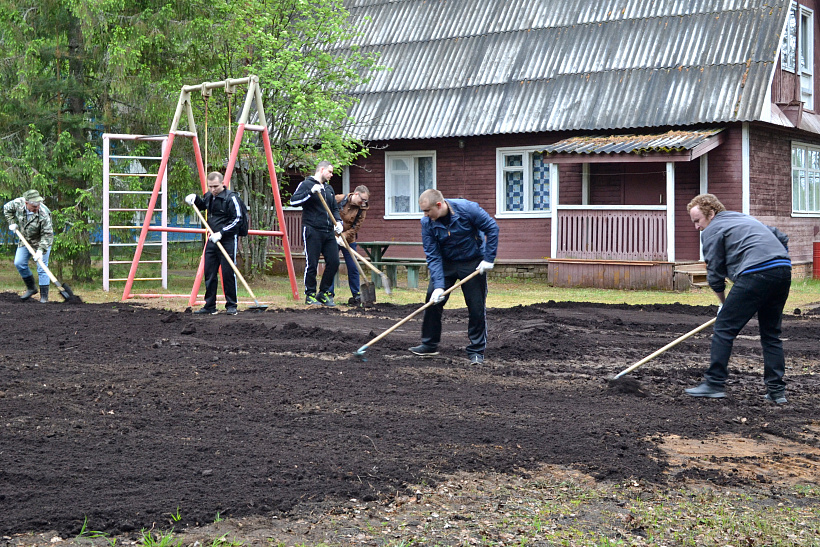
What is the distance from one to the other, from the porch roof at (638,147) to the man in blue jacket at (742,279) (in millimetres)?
10388

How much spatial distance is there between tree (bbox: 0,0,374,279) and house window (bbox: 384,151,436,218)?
4.49 m

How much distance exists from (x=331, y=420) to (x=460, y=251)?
2.99 metres

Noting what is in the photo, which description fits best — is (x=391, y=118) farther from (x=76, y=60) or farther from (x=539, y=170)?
(x=76, y=60)

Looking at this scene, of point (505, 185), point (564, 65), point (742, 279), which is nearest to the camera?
point (742, 279)

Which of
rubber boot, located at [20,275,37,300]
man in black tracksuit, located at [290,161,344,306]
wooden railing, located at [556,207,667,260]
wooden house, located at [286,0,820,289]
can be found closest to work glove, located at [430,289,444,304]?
man in black tracksuit, located at [290,161,344,306]

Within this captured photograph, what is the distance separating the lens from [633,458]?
217 inches

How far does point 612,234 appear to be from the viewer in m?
18.6

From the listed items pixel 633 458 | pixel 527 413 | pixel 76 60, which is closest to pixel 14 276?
pixel 76 60

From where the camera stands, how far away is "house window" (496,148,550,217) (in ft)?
68.5

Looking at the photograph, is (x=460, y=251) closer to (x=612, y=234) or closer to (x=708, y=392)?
(x=708, y=392)

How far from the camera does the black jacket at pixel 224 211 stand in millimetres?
12562

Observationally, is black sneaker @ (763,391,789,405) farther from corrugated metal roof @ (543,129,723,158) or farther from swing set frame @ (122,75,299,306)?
corrugated metal roof @ (543,129,723,158)

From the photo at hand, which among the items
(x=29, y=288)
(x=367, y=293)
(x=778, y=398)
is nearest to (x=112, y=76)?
(x=29, y=288)

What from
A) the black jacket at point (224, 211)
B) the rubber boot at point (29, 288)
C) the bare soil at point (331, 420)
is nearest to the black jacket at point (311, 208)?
the black jacket at point (224, 211)
